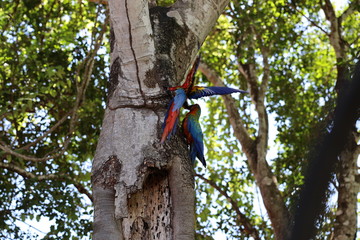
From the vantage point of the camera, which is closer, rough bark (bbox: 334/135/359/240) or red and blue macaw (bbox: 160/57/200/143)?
red and blue macaw (bbox: 160/57/200/143)

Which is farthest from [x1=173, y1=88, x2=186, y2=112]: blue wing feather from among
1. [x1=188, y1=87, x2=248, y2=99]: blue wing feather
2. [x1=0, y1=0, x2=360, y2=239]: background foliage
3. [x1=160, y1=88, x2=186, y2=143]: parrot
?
[x1=0, y1=0, x2=360, y2=239]: background foliage

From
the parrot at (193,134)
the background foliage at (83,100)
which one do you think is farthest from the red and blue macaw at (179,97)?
the background foliage at (83,100)

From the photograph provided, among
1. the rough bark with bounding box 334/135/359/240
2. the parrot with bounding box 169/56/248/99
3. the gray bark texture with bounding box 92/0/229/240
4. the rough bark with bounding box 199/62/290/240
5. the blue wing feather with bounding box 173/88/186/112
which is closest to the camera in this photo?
the gray bark texture with bounding box 92/0/229/240

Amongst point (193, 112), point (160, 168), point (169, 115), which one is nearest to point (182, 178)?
point (160, 168)

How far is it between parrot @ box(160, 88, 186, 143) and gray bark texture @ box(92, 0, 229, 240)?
0.05m

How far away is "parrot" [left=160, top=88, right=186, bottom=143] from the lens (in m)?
2.49

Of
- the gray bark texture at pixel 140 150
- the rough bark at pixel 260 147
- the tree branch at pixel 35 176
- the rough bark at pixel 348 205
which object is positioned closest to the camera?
the gray bark texture at pixel 140 150

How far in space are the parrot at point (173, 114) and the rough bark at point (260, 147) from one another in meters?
3.22

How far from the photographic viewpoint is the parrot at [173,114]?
2.49m

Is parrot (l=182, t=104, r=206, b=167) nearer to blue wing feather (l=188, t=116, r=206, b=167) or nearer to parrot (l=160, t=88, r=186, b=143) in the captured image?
blue wing feather (l=188, t=116, r=206, b=167)

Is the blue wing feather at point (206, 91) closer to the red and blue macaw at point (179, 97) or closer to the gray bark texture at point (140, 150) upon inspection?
the red and blue macaw at point (179, 97)

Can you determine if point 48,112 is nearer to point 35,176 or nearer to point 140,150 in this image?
point 35,176

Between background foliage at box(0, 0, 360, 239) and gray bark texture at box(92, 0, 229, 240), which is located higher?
background foliage at box(0, 0, 360, 239)

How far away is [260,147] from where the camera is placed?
657 centimetres
